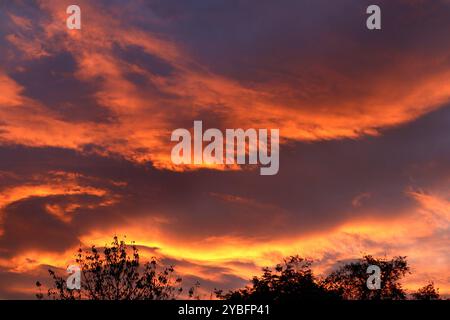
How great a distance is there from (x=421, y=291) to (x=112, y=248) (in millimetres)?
34820

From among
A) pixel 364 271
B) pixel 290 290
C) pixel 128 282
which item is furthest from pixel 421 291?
pixel 128 282

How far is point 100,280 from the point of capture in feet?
120

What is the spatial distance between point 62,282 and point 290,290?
22.8 meters

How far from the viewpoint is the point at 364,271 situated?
58875 millimetres
